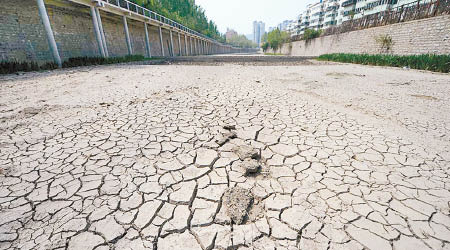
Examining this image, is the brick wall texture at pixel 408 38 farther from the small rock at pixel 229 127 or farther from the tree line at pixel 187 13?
the tree line at pixel 187 13

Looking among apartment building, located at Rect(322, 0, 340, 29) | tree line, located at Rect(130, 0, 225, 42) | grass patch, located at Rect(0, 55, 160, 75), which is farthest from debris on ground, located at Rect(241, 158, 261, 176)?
apartment building, located at Rect(322, 0, 340, 29)

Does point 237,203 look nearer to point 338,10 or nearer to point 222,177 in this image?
point 222,177

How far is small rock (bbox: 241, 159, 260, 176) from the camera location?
79.0 inches

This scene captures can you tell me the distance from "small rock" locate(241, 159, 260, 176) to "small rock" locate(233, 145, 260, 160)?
0.08 metres

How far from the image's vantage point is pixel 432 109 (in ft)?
13.2

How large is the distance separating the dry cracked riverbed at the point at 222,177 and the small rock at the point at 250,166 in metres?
0.02

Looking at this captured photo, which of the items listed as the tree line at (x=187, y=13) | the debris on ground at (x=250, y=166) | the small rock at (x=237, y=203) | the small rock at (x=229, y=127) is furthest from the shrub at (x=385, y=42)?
the tree line at (x=187, y=13)

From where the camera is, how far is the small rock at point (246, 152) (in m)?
2.28

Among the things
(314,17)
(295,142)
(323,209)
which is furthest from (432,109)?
(314,17)

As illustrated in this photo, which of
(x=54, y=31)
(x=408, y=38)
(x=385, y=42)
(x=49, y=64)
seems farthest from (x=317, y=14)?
(x=49, y=64)

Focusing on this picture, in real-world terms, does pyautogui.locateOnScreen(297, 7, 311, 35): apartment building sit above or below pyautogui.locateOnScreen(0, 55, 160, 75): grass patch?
above

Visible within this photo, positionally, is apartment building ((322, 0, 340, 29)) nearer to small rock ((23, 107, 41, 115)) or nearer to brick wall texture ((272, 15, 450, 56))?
brick wall texture ((272, 15, 450, 56))

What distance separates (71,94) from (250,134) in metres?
4.82

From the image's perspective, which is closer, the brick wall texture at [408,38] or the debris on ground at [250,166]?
the debris on ground at [250,166]
